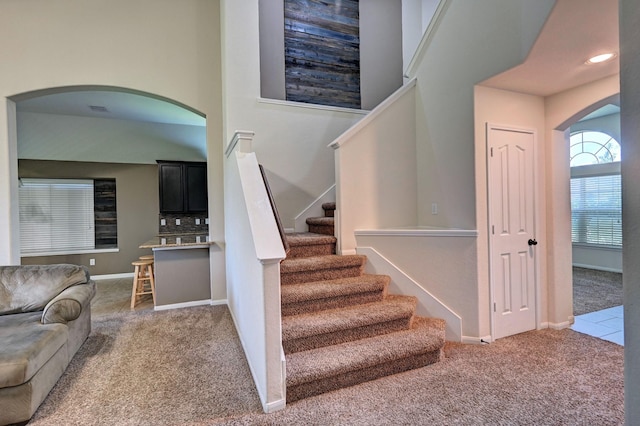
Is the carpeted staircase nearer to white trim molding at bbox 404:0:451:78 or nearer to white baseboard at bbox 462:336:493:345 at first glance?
white baseboard at bbox 462:336:493:345

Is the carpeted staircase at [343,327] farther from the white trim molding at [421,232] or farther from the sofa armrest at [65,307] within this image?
the sofa armrest at [65,307]

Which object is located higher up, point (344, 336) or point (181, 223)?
point (181, 223)

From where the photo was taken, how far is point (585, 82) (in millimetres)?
2785

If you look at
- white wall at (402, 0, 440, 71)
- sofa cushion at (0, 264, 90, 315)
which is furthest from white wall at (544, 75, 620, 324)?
sofa cushion at (0, 264, 90, 315)

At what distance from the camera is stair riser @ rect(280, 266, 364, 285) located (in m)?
2.83

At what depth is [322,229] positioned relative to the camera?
12.0ft

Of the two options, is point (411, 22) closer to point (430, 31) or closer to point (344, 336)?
point (430, 31)

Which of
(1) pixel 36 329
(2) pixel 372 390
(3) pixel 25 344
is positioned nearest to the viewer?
(3) pixel 25 344

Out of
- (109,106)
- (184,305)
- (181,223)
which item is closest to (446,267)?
(184,305)

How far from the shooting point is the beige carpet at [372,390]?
1.84 m

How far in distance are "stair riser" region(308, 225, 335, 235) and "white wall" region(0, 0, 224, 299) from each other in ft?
4.30

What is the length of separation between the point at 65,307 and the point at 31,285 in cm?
65

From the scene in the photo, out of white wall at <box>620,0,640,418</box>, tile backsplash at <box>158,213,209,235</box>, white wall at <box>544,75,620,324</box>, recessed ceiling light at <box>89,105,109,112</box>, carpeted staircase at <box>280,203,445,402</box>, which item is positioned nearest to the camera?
white wall at <box>620,0,640,418</box>

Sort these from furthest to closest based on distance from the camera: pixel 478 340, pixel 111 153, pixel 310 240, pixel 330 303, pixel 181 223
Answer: pixel 181 223 → pixel 111 153 → pixel 310 240 → pixel 478 340 → pixel 330 303
